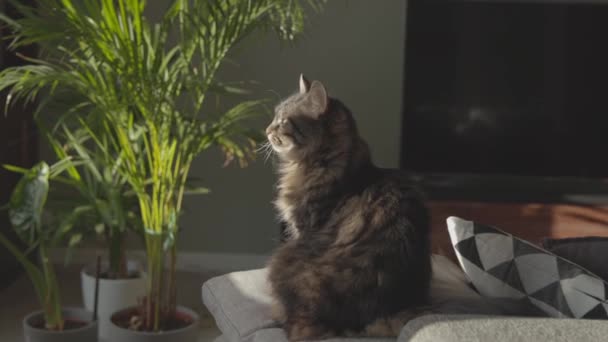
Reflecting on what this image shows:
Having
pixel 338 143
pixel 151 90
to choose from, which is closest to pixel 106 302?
pixel 151 90

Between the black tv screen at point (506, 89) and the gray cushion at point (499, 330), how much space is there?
2.64 m

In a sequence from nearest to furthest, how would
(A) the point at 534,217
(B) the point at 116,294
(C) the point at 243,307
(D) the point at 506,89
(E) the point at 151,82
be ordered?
(C) the point at 243,307
(E) the point at 151,82
(B) the point at 116,294
(A) the point at 534,217
(D) the point at 506,89

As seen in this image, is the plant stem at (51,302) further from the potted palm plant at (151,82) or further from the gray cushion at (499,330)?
the gray cushion at (499,330)

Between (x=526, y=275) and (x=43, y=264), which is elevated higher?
(x=526, y=275)

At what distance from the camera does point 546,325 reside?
1112 millimetres

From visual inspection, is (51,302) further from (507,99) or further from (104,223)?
(507,99)

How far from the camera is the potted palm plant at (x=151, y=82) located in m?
2.35

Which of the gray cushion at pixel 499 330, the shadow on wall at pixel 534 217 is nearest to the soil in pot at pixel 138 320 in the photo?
the shadow on wall at pixel 534 217

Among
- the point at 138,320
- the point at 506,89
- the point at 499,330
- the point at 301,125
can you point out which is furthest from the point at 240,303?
the point at 506,89

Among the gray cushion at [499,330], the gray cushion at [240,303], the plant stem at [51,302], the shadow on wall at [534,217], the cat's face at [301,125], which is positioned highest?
the cat's face at [301,125]

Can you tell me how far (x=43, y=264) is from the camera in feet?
8.78

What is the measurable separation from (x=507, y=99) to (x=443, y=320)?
2.73 meters

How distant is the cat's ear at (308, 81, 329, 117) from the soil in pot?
125cm

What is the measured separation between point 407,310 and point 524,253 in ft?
0.78
